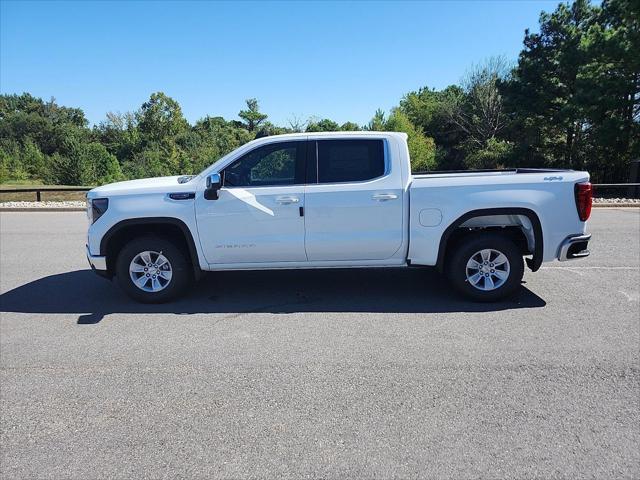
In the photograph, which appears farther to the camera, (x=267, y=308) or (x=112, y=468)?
(x=267, y=308)

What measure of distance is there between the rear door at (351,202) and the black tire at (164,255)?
1.57 meters

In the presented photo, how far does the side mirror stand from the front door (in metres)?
0.06

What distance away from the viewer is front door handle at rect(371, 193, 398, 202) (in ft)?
17.8

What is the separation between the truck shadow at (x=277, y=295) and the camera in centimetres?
553

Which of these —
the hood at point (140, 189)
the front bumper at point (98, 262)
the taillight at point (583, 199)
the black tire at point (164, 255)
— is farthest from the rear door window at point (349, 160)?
the front bumper at point (98, 262)

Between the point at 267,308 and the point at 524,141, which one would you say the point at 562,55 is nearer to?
the point at 524,141

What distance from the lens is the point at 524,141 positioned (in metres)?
31.9

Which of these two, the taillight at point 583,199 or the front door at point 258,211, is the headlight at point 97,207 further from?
the taillight at point 583,199

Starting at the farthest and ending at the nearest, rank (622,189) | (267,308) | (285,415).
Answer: (622,189) < (267,308) < (285,415)

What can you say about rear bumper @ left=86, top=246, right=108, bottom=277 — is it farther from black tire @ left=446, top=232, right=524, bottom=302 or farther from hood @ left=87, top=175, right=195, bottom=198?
black tire @ left=446, top=232, right=524, bottom=302

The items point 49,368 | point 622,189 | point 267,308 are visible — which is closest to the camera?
point 49,368

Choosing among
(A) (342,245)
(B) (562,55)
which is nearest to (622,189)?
(B) (562,55)

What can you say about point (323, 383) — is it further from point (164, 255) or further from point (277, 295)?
point (164, 255)

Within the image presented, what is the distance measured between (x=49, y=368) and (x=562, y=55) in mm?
29749
